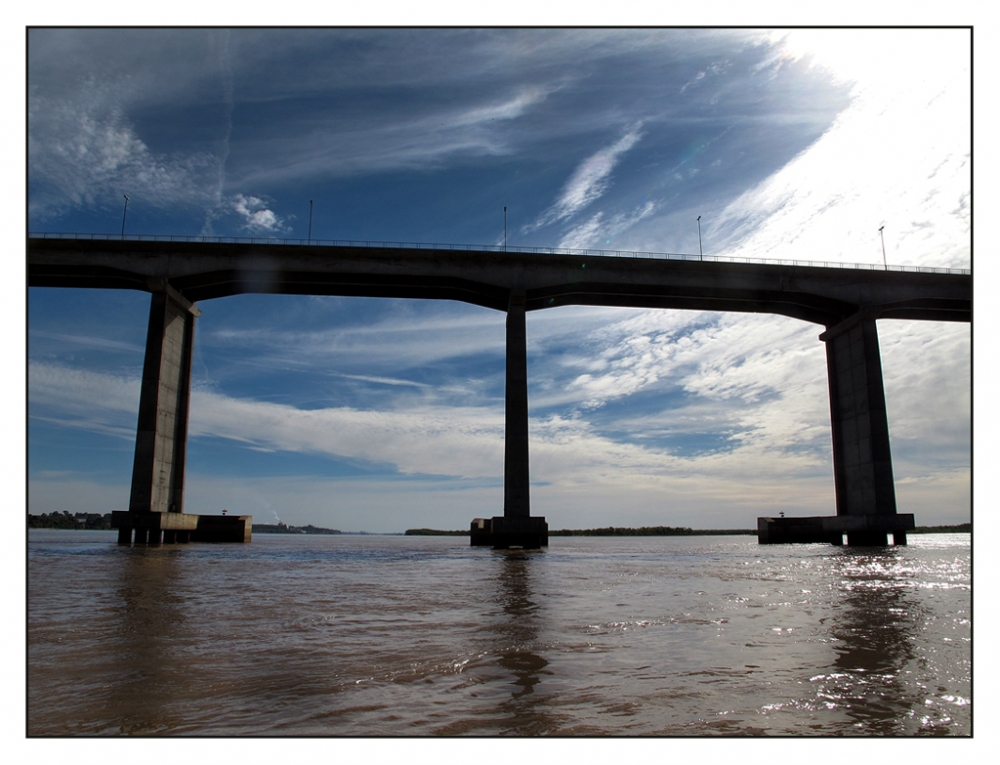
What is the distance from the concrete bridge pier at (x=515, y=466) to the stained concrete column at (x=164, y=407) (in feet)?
62.1

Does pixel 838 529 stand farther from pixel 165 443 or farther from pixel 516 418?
pixel 165 443

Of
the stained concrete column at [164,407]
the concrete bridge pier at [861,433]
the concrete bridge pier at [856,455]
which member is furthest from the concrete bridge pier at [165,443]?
the concrete bridge pier at [861,433]

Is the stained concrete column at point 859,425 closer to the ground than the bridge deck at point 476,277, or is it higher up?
closer to the ground

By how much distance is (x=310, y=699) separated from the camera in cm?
358

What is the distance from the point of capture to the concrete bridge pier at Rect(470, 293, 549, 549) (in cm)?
3322

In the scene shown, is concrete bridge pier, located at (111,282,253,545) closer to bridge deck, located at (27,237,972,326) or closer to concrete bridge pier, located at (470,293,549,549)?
bridge deck, located at (27,237,972,326)

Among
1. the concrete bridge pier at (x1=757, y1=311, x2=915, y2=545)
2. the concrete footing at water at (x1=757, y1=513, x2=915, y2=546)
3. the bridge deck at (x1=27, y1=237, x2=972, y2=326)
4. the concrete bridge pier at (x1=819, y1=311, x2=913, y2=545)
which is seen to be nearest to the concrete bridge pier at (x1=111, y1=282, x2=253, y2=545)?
the bridge deck at (x1=27, y1=237, x2=972, y2=326)

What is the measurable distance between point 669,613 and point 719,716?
426 cm

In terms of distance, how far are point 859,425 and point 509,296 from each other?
24.5 metres

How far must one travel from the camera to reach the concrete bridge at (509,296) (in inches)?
1407

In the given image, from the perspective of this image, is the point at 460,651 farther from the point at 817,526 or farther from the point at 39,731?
the point at 817,526

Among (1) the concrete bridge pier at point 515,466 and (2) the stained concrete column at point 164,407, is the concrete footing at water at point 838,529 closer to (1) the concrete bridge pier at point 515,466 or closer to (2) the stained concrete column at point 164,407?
(1) the concrete bridge pier at point 515,466

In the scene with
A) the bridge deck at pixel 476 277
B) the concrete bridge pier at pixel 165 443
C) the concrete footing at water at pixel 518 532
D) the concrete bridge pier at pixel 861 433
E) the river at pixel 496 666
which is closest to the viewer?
the river at pixel 496 666

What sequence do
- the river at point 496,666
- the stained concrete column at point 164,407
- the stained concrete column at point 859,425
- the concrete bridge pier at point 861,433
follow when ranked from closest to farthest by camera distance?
the river at point 496,666
the stained concrete column at point 164,407
the concrete bridge pier at point 861,433
the stained concrete column at point 859,425
